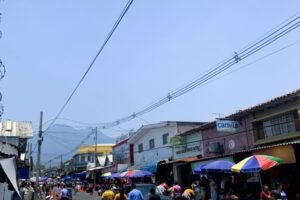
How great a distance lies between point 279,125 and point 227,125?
3.16 meters

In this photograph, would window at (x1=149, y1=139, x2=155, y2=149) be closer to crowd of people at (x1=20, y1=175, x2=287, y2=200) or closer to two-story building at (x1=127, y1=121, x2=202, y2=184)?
two-story building at (x1=127, y1=121, x2=202, y2=184)

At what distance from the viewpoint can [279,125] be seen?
18.8 m

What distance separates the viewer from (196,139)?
26.9 meters

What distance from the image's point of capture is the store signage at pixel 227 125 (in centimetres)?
2073

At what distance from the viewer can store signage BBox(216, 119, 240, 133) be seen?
20.7 m

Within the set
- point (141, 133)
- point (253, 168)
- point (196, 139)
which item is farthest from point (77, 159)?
point (253, 168)

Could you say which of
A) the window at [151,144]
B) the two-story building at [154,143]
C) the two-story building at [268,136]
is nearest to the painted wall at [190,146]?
the two-story building at [154,143]

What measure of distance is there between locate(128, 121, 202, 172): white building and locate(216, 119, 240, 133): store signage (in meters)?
9.93

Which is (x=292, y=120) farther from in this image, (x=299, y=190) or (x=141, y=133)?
(x=141, y=133)

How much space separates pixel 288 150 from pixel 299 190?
207 cm

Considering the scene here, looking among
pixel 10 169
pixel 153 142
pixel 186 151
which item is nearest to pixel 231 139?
pixel 186 151

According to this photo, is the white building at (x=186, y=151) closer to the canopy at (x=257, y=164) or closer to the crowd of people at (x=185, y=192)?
the crowd of people at (x=185, y=192)

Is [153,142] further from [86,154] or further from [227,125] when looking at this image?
[86,154]

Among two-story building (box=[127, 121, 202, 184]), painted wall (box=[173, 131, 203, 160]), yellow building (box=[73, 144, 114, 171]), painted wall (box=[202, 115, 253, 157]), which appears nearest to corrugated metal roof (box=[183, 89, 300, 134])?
painted wall (box=[202, 115, 253, 157])
